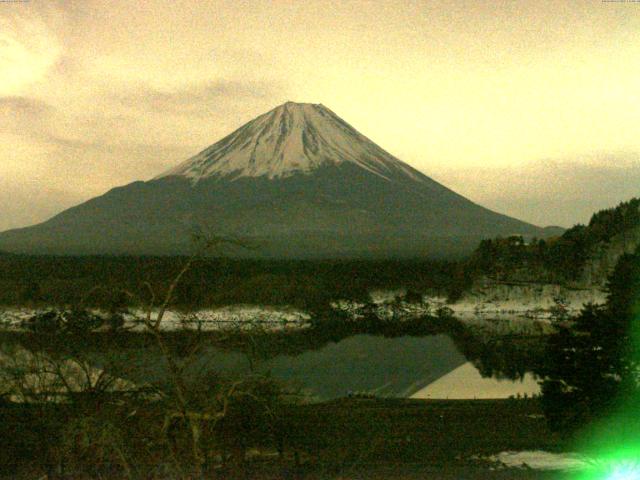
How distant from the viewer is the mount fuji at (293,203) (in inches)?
3086

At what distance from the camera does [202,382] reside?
287 inches

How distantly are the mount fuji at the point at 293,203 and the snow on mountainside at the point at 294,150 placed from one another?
117 millimetres

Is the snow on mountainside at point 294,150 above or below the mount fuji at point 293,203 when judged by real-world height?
above

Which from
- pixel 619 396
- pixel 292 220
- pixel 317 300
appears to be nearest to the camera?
pixel 619 396

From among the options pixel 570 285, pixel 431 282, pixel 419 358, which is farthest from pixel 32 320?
pixel 570 285

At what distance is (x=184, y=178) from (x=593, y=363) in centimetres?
8591

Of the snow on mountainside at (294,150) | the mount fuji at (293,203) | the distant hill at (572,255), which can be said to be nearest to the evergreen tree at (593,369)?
the distant hill at (572,255)

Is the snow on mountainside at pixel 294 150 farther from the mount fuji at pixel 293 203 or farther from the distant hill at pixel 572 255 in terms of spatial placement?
the distant hill at pixel 572 255

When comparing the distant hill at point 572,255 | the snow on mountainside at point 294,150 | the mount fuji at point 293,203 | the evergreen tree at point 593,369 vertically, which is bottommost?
the evergreen tree at point 593,369

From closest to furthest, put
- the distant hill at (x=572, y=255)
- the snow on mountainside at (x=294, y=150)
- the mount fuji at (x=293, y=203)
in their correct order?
the distant hill at (x=572, y=255) < the mount fuji at (x=293, y=203) < the snow on mountainside at (x=294, y=150)

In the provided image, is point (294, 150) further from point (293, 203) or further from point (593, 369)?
point (593, 369)

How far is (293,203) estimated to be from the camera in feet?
292

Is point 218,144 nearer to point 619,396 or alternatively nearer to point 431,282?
point 431,282

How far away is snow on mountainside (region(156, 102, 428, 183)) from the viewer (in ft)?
302
